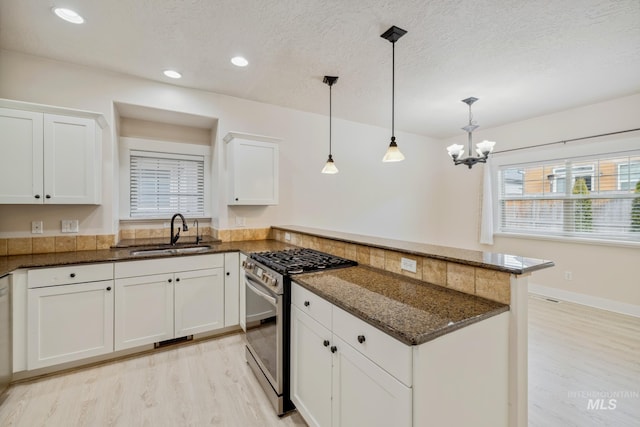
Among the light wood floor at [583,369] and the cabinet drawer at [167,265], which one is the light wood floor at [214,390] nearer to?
the light wood floor at [583,369]

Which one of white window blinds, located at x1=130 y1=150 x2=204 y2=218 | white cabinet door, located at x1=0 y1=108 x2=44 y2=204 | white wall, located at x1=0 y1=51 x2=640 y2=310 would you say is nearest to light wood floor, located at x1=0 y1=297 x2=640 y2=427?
white wall, located at x1=0 y1=51 x2=640 y2=310

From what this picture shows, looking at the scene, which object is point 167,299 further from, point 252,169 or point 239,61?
point 239,61

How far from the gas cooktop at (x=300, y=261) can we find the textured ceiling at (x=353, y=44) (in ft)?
5.87

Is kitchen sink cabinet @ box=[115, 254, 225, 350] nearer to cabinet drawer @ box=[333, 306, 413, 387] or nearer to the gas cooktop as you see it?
the gas cooktop

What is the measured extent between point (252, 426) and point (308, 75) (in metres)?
3.04

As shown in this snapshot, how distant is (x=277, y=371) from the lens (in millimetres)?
1844

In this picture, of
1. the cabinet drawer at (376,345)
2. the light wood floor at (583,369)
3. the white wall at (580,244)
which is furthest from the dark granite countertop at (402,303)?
the white wall at (580,244)

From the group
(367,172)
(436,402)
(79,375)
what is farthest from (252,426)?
(367,172)

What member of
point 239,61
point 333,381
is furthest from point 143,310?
point 239,61

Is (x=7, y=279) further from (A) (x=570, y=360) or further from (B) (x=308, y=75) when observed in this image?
(A) (x=570, y=360)

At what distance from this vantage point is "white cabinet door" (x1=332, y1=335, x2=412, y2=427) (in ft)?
3.46

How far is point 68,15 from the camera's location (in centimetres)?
202

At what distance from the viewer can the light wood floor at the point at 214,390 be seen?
1825mm

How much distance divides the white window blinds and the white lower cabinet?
245 cm
